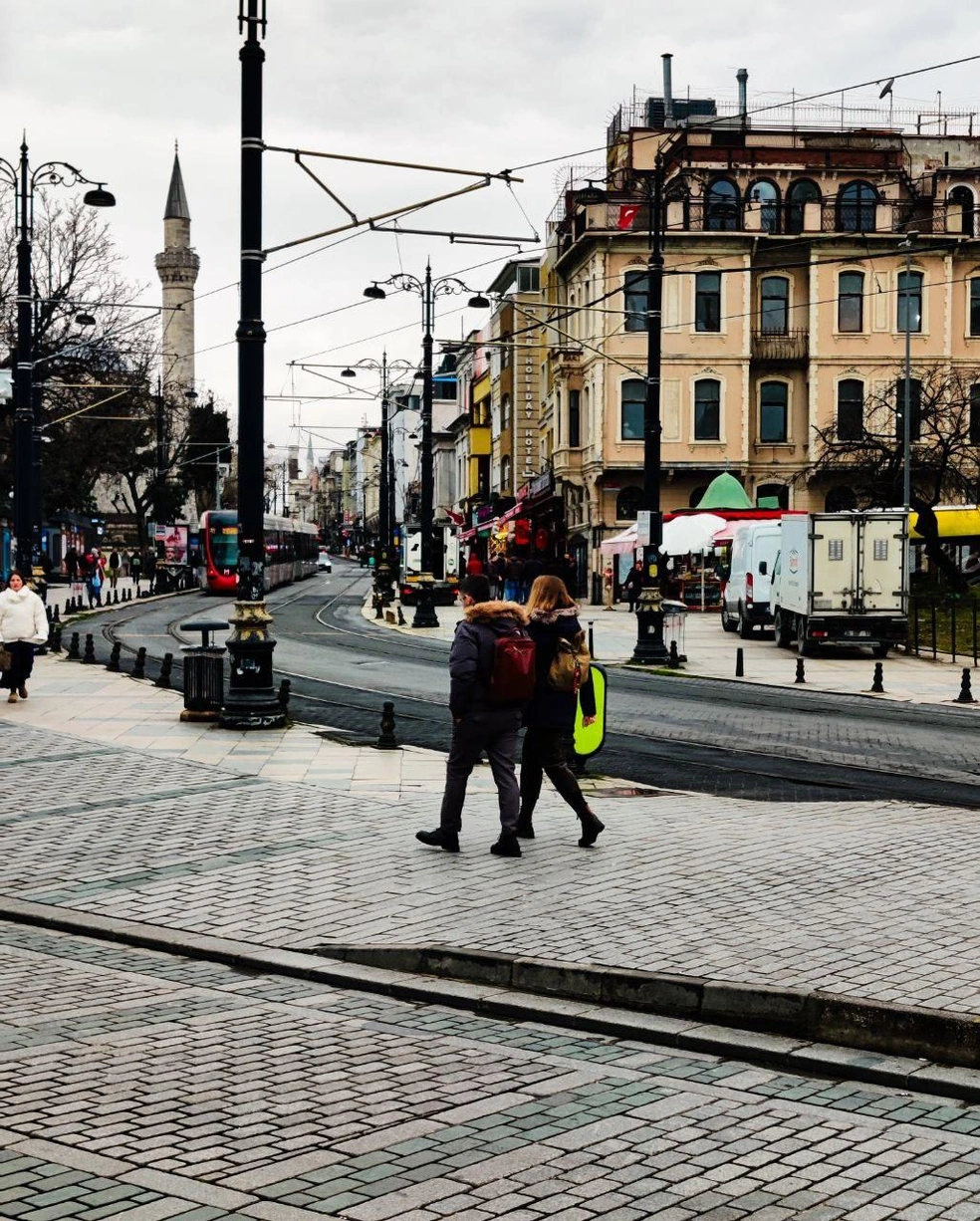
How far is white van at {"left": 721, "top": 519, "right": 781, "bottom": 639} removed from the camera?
35656 millimetres

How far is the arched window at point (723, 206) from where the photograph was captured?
5572cm

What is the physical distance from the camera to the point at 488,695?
9.91 metres

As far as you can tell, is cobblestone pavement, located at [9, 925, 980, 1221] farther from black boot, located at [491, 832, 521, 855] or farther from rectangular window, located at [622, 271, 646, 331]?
rectangular window, located at [622, 271, 646, 331]

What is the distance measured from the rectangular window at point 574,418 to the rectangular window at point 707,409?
536 cm

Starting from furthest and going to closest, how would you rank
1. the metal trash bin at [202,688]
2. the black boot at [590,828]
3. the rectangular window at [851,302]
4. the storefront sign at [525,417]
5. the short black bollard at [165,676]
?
the storefront sign at [525,417] < the rectangular window at [851,302] < the short black bollard at [165,676] < the metal trash bin at [202,688] < the black boot at [590,828]

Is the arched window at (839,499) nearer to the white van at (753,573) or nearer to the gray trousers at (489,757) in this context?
the white van at (753,573)

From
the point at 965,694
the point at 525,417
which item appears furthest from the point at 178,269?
the point at 965,694

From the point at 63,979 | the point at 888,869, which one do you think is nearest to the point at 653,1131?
the point at 63,979

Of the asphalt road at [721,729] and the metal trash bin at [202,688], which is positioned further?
the metal trash bin at [202,688]

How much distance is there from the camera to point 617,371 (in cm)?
5556

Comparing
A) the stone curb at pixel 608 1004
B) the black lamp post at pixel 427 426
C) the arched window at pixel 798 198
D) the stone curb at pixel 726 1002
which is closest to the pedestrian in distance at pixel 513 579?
the black lamp post at pixel 427 426

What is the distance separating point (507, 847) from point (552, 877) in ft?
2.47

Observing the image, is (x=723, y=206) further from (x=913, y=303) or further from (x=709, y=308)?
(x=913, y=303)

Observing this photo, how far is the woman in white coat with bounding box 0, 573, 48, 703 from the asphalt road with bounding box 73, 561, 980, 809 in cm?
362
